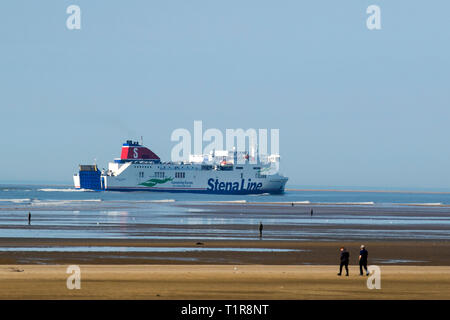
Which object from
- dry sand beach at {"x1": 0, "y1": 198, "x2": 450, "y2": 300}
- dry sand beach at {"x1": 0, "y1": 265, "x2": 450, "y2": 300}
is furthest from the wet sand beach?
dry sand beach at {"x1": 0, "y1": 265, "x2": 450, "y2": 300}

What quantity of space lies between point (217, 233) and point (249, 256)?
59.6 ft

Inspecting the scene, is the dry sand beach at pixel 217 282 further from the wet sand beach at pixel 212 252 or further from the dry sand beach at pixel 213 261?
the wet sand beach at pixel 212 252

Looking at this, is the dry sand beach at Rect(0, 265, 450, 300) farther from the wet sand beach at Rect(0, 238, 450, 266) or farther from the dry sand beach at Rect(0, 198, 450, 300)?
the wet sand beach at Rect(0, 238, 450, 266)

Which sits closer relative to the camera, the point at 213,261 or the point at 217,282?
the point at 217,282

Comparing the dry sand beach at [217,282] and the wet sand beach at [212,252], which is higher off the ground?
the dry sand beach at [217,282]

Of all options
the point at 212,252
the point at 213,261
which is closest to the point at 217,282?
the point at 213,261

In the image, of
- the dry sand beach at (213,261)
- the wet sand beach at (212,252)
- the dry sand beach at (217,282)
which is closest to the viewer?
the dry sand beach at (217,282)

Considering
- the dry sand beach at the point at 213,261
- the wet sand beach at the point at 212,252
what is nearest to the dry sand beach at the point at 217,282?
Result: the dry sand beach at the point at 213,261

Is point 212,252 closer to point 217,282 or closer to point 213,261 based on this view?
point 213,261

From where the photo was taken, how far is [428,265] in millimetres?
42719

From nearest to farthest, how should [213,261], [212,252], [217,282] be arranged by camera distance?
[217,282], [213,261], [212,252]
